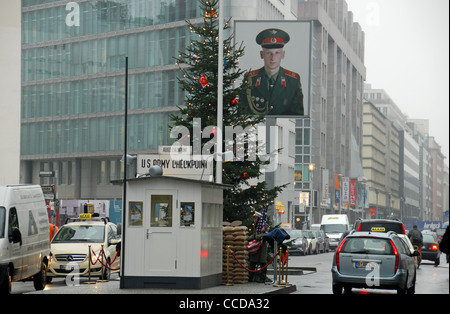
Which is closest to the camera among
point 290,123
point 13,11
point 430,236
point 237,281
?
point 237,281

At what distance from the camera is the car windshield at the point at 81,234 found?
2696cm

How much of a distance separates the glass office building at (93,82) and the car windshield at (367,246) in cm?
5573

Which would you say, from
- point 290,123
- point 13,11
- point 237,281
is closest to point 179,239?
point 237,281

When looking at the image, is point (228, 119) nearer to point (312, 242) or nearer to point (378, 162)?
point (312, 242)

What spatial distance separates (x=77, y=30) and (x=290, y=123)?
80.9ft

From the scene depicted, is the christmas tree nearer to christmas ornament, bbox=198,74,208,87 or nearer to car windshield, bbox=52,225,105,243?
christmas ornament, bbox=198,74,208,87

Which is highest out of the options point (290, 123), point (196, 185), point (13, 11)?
point (13, 11)

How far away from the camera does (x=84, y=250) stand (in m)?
25.9

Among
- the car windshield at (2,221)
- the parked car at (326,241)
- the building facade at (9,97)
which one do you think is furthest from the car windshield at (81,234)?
the building facade at (9,97)

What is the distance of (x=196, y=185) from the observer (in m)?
20.4

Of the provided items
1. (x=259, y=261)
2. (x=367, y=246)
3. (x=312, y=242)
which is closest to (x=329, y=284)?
(x=259, y=261)

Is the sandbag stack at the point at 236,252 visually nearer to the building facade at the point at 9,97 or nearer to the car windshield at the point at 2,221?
the car windshield at the point at 2,221

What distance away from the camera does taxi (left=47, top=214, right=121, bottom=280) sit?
25.7m
